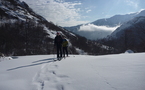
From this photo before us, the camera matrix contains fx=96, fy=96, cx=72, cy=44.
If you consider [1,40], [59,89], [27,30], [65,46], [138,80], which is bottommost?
[59,89]

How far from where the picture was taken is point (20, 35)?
256ft

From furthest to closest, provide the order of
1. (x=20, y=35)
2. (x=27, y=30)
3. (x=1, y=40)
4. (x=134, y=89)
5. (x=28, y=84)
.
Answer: (x=27, y=30)
(x=20, y=35)
(x=1, y=40)
(x=28, y=84)
(x=134, y=89)

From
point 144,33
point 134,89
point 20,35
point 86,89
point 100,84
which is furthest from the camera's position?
point 144,33

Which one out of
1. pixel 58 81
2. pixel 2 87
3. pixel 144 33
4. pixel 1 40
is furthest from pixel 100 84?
pixel 144 33

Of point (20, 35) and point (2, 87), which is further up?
point (20, 35)

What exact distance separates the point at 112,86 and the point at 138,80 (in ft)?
3.01

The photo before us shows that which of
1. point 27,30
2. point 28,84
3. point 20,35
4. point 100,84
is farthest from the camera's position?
point 27,30

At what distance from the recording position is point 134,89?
100.0 inches

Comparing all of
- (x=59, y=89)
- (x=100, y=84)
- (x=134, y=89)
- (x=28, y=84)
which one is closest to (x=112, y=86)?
(x=100, y=84)

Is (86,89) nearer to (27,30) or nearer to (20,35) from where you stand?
(20,35)

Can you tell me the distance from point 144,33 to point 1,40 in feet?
715

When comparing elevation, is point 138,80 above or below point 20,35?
below

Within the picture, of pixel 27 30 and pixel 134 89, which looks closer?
pixel 134 89

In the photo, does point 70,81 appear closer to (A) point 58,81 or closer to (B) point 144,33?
(A) point 58,81
